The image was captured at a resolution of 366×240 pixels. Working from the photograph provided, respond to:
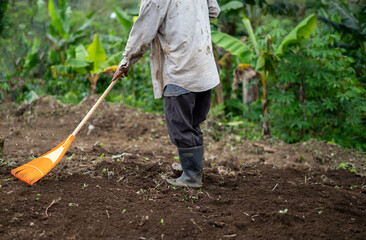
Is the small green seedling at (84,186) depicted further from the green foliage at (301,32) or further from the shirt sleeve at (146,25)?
the green foliage at (301,32)

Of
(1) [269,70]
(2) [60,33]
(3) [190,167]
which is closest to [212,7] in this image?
(3) [190,167]

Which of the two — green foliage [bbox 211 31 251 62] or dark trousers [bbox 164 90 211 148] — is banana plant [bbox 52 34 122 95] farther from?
dark trousers [bbox 164 90 211 148]

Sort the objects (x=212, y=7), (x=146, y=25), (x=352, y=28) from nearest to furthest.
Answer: (x=146, y=25) < (x=212, y=7) < (x=352, y=28)

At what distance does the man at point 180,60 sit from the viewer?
290 cm

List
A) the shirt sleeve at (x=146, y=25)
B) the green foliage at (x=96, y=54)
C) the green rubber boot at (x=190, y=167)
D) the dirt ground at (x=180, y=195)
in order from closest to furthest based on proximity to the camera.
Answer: the dirt ground at (x=180, y=195)
the shirt sleeve at (x=146, y=25)
the green rubber boot at (x=190, y=167)
the green foliage at (x=96, y=54)

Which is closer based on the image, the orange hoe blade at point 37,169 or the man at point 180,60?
the man at point 180,60

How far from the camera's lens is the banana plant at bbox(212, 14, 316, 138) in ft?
17.5

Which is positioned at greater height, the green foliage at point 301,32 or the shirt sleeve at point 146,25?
the shirt sleeve at point 146,25

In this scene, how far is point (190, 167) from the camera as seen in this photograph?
3.19 meters

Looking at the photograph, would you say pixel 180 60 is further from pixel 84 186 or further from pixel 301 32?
pixel 301 32

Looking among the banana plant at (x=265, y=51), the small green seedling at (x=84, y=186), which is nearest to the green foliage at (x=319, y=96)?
the banana plant at (x=265, y=51)

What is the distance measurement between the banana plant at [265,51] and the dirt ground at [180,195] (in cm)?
138

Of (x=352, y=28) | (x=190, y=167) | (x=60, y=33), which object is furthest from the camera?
(x=60, y=33)

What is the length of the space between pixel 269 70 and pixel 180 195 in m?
3.49
